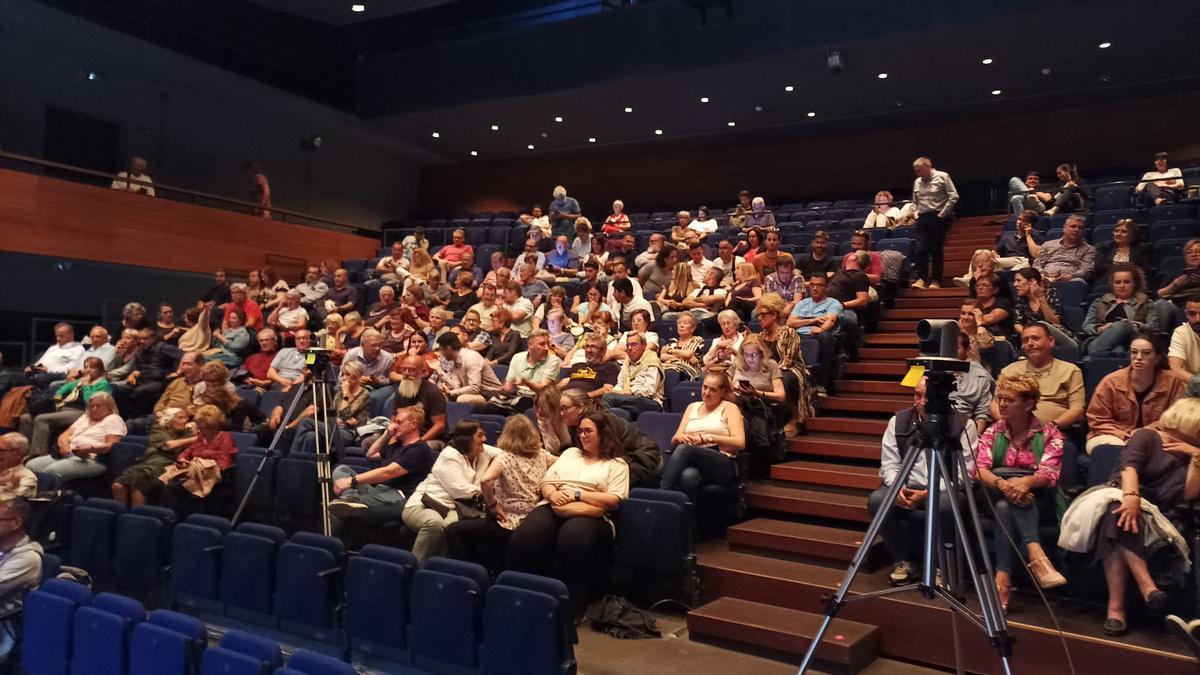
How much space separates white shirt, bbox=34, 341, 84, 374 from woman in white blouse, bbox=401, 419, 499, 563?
5395 mm

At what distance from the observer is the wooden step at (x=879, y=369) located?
5.73m

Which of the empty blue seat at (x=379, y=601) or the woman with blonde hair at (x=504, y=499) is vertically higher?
the woman with blonde hair at (x=504, y=499)

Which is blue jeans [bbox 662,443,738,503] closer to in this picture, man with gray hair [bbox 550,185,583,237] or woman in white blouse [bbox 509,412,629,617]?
woman in white blouse [bbox 509,412,629,617]

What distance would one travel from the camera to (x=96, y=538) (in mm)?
4742

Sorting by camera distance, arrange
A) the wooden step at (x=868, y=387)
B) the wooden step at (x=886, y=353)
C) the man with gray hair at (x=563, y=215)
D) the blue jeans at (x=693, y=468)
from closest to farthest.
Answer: the blue jeans at (x=693, y=468), the wooden step at (x=868, y=387), the wooden step at (x=886, y=353), the man with gray hair at (x=563, y=215)

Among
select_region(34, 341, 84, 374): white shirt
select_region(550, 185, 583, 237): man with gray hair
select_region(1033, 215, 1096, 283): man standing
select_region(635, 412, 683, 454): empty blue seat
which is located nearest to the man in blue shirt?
select_region(635, 412, 683, 454): empty blue seat

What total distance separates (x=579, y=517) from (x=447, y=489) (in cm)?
71

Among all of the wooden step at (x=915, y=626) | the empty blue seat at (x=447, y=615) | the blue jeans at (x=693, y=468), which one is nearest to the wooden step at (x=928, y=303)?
the blue jeans at (x=693, y=468)

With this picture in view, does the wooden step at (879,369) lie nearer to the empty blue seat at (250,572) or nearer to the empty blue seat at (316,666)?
the empty blue seat at (250,572)

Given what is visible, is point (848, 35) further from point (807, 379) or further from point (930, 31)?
point (807, 379)

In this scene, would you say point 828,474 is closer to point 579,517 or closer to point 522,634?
point 579,517

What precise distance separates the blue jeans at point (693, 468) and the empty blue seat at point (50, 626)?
8.85 ft

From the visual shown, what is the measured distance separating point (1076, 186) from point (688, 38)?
4.90 meters

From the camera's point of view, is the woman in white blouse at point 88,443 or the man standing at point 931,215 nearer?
the woman in white blouse at point 88,443
